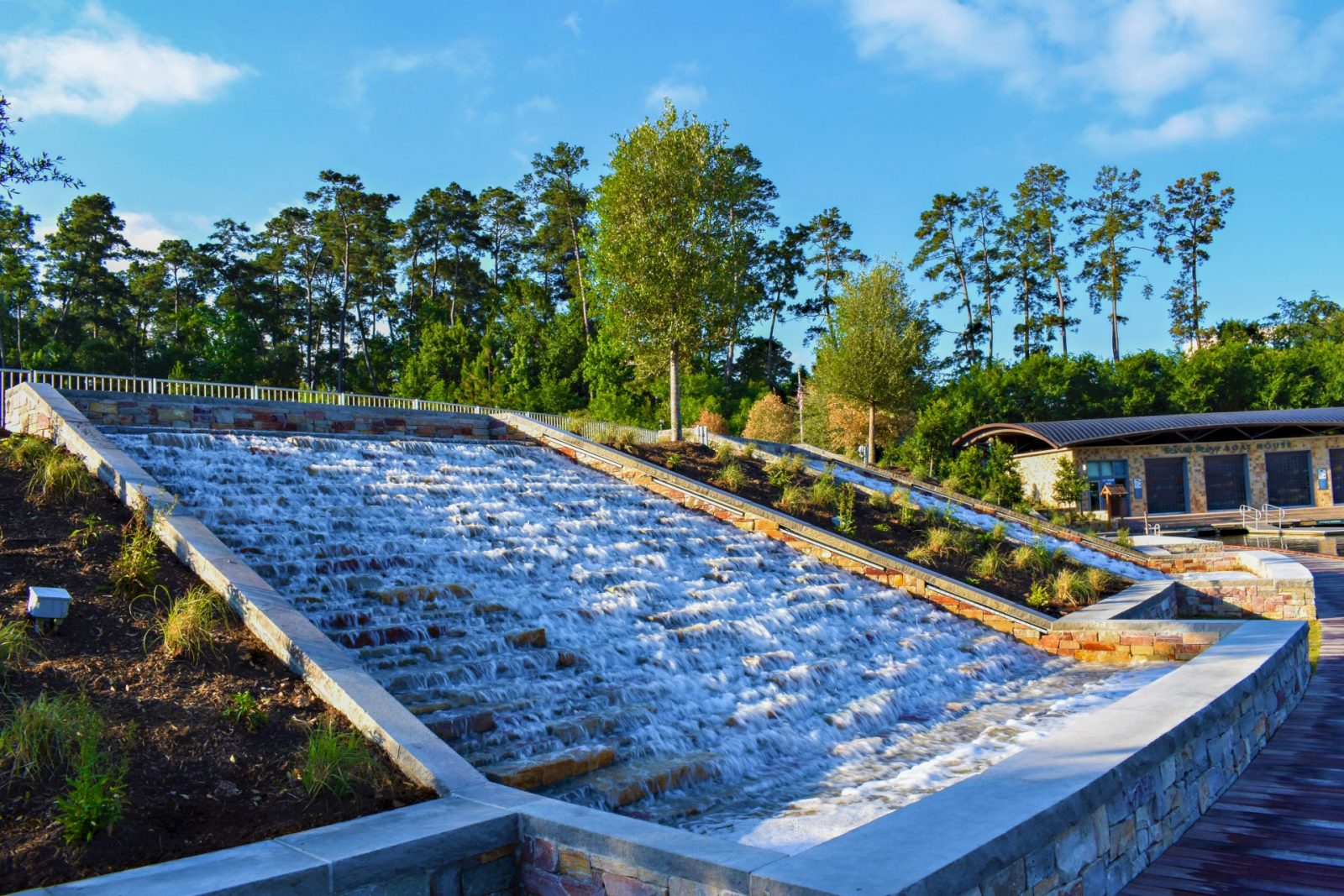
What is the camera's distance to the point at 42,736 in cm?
425

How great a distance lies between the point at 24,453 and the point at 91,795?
6.65 m

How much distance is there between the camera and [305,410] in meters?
14.7

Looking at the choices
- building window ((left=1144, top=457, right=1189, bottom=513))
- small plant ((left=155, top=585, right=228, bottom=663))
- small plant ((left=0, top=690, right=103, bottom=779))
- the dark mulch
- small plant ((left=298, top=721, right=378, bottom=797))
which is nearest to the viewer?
small plant ((left=0, top=690, right=103, bottom=779))

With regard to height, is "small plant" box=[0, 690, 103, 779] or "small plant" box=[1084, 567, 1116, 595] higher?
"small plant" box=[0, 690, 103, 779]

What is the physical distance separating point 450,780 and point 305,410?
11.6 metres

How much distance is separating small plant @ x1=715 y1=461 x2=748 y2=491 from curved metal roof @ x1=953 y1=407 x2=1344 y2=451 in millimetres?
17194

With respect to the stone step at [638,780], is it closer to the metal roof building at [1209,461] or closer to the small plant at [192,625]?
the small plant at [192,625]

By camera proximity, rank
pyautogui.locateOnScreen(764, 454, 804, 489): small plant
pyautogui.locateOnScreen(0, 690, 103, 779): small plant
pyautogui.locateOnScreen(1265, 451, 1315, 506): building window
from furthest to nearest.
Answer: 1. pyautogui.locateOnScreen(1265, 451, 1315, 506): building window
2. pyautogui.locateOnScreen(764, 454, 804, 489): small plant
3. pyautogui.locateOnScreen(0, 690, 103, 779): small plant

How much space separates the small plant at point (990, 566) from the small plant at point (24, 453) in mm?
11141

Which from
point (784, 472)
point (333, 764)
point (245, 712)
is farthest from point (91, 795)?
point (784, 472)

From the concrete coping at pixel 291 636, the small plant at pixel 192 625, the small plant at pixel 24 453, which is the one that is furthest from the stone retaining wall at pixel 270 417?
the small plant at pixel 192 625

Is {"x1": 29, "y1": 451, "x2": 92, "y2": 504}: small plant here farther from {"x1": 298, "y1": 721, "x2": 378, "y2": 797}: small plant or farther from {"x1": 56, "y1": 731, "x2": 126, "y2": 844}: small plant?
{"x1": 298, "y1": 721, "x2": 378, "y2": 797}: small plant

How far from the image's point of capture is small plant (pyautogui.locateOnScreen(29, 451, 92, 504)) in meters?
7.95

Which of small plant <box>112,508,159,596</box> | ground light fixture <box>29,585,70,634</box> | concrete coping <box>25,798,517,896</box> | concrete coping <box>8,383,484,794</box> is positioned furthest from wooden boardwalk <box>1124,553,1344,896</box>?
small plant <box>112,508,159,596</box>
